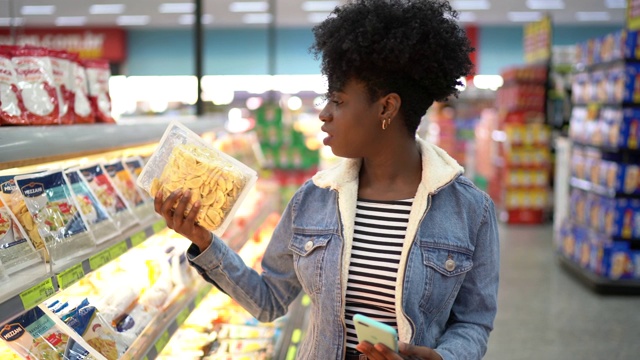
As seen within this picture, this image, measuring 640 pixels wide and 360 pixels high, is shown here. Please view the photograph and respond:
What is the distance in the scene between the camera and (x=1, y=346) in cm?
158

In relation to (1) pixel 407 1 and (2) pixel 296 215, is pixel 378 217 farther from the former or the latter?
(1) pixel 407 1

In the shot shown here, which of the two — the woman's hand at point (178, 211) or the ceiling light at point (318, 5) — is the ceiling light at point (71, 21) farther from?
the woman's hand at point (178, 211)

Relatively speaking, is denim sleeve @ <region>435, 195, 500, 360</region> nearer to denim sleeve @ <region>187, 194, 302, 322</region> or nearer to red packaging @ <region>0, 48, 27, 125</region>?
denim sleeve @ <region>187, 194, 302, 322</region>

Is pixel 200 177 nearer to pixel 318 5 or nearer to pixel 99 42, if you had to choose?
pixel 318 5

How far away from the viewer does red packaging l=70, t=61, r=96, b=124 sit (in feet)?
7.34

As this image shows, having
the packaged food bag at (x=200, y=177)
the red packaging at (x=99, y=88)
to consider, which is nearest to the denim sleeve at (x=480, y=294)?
the packaged food bag at (x=200, y=177)

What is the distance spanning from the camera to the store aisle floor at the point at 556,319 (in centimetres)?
472

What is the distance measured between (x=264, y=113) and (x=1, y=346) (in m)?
5.29

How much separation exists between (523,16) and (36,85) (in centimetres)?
1784

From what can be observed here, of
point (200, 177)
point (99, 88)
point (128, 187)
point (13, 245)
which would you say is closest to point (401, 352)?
point (200, 177)

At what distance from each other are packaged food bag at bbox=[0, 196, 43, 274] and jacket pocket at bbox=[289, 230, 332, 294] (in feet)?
2.10

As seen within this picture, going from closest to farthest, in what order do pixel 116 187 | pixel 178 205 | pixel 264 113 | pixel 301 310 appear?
pixel 178 205, pixel 116 187, pixel 301 310, pixel 264 113

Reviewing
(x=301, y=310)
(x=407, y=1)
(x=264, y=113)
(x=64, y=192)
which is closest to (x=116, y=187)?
(x=64, y=192)

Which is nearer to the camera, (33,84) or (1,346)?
(1,346)
